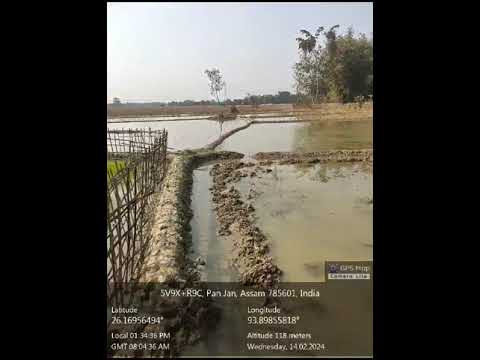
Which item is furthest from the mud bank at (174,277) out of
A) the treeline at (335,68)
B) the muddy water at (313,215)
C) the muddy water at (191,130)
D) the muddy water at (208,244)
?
the muddy water at (191,130)

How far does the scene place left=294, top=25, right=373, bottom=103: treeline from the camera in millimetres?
3912

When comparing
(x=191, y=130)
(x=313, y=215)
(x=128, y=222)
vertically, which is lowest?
(x=313, y=215)

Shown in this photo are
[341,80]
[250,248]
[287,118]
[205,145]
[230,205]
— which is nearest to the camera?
[250,248]

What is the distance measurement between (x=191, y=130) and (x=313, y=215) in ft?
25.6

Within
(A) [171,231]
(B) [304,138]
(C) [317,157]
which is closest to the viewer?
(A) [171,231]

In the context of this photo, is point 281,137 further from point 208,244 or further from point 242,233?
point 208,244

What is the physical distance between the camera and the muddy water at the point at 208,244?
3.74m

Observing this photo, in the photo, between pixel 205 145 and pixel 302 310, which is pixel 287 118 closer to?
pixel 205 145

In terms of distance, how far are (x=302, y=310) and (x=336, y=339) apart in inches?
12.5

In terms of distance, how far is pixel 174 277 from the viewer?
3.26 m

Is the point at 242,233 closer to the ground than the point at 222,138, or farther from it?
closer to the ground

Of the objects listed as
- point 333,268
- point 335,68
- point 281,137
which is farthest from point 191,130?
point 333,268
